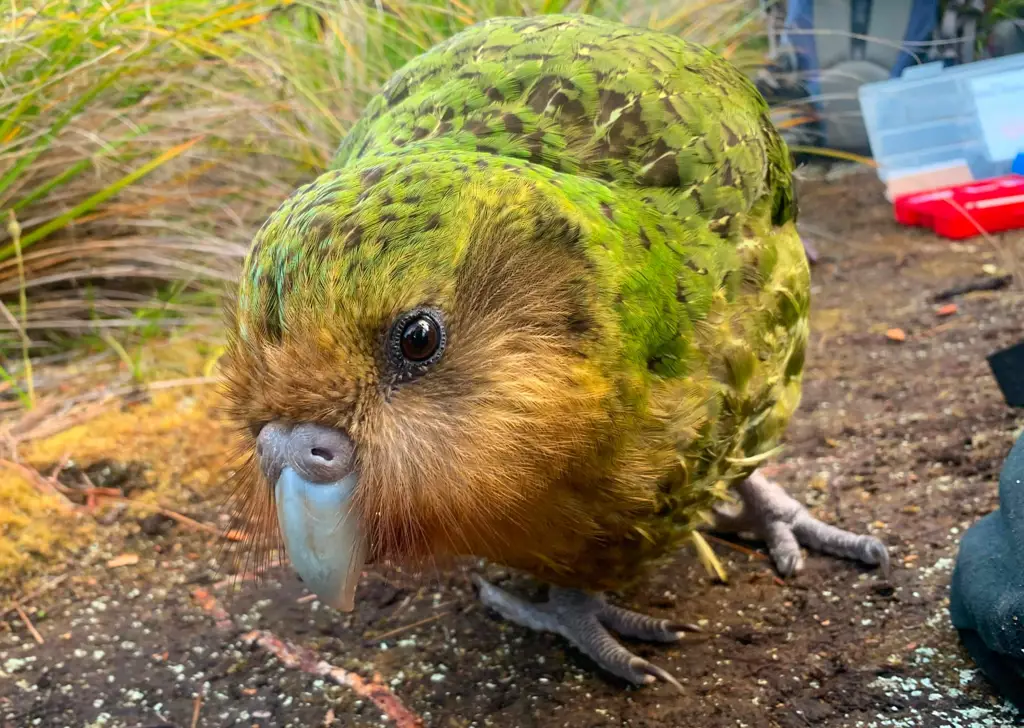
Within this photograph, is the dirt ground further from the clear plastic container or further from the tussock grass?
the tussock grass

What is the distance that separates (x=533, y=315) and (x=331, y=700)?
3.33ft

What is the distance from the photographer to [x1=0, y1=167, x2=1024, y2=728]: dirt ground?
179cm

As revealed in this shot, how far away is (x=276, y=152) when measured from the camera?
3596mm

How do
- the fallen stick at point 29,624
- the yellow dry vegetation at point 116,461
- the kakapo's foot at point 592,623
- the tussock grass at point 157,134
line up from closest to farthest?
1. the kakapo's foot at point 592,623
2. the fallen stick at point 29,624
3. the yellow dry vegetation at point 116,461
4. the tussock grass at point 157,134

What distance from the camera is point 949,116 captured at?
3035 millimetres

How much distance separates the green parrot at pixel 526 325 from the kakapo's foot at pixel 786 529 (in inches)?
13.6

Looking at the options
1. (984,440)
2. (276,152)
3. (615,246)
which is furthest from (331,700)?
(276,152)

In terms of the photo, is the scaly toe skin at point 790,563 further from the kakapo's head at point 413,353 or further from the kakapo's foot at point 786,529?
the kakapo's head at point 413,353

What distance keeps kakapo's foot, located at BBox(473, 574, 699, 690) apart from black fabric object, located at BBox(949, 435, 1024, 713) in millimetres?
589

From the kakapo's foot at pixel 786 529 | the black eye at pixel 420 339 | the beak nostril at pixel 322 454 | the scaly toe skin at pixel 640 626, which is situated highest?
the black eye at pixel 420 339

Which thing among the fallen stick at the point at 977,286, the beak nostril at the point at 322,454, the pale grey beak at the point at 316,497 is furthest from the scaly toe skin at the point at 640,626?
the fallen stick at the point at 977,286

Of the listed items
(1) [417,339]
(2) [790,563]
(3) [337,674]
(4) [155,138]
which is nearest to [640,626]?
(2) [790,563]

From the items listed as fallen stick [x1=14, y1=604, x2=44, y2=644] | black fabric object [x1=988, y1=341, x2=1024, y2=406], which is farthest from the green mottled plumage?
fallen stick [x1=14, y1=604, x2=44, y2=644]

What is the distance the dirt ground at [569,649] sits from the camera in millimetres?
1795
